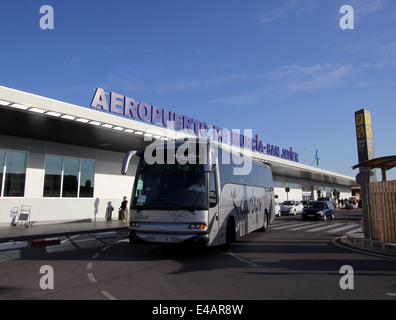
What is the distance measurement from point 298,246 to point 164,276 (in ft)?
19.7

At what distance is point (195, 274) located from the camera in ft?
21.1

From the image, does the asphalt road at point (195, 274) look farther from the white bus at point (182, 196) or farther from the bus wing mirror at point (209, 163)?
the bus wing mirror at point (209, 163)

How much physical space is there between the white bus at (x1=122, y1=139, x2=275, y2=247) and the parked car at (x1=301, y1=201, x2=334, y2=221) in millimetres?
15873

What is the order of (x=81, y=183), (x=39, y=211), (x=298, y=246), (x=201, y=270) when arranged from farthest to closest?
(x=81, y=183) → (x=39, y=211) → (x=298, y=246) → (x=201, y=270)

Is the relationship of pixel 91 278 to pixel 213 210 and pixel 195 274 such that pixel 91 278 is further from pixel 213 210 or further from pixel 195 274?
pixel 213 210

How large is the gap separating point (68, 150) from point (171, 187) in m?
13.5

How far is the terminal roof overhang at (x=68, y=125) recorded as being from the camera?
12.8 m

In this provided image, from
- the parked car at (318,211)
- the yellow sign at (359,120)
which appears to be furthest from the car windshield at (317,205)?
the yellow sign at (359,120)

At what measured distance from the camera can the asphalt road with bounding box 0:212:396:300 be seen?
201 inches

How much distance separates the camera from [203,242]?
7.80 m
